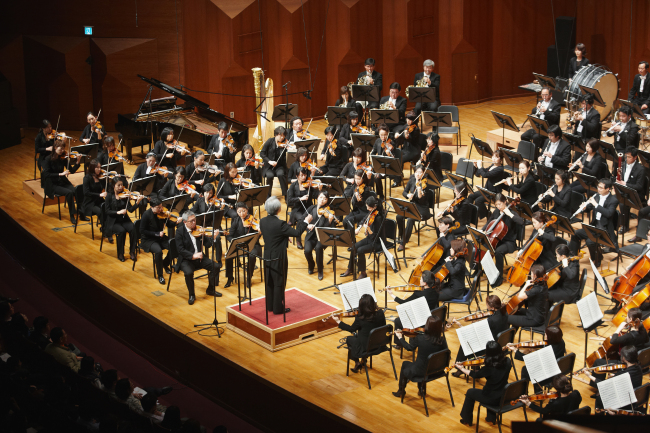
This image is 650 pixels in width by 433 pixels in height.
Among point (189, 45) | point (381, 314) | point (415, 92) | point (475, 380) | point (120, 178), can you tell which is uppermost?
point (189, 45)

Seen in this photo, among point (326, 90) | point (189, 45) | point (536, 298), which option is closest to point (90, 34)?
point (189, 45)

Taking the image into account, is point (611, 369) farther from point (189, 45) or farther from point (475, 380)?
point (189, 45)

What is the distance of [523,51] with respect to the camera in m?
17.8

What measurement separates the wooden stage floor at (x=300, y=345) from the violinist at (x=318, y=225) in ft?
0.64

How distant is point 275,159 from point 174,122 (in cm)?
225

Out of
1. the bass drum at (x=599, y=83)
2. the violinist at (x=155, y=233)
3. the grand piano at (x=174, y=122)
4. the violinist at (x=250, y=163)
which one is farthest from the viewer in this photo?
the bass drum at (x=599, y=83)

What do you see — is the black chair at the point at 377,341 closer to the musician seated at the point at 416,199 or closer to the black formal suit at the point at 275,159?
the musician seated at the point at 416,199

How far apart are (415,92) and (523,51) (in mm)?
6268

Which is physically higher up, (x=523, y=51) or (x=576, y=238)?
(x=523, y=51)

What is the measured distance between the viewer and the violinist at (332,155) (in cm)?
1181

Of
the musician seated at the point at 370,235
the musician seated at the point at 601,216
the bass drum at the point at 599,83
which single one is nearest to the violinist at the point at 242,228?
the musician seated at the point at 370,235

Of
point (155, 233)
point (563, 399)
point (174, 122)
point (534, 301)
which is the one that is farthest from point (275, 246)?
point (174, 122)

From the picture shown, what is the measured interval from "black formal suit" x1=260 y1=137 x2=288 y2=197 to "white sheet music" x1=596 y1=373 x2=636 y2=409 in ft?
22.0

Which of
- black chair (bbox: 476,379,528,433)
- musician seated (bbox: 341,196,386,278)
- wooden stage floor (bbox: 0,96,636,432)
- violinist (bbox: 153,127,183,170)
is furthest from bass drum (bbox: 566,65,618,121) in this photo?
black chair (bbox: 476,379,528,433)
